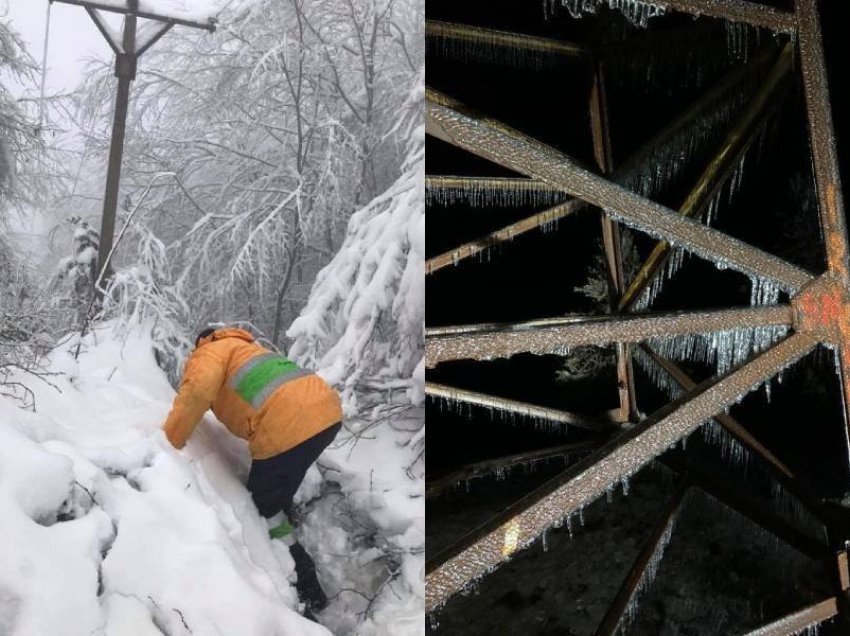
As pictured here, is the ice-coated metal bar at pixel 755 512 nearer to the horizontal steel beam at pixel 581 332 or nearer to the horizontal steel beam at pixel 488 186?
the horizontal steel beam at pixel 581 332

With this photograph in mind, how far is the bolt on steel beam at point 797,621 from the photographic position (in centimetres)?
185

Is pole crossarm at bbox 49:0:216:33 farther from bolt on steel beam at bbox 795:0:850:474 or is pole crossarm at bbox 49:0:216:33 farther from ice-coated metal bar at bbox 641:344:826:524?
ice-coated metal bar at bbox 641:344:826:524

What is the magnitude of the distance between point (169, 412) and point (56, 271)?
13.3 inches

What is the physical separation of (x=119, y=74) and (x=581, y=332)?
1.08 meters

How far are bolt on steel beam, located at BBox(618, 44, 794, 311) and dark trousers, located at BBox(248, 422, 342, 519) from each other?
4.70 ft

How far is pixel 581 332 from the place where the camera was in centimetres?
143

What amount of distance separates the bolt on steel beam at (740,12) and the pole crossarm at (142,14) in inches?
39.7

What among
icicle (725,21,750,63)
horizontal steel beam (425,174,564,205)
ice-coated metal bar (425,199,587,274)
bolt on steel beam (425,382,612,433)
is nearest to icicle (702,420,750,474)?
bolt on steel beam (425,382,612,433)

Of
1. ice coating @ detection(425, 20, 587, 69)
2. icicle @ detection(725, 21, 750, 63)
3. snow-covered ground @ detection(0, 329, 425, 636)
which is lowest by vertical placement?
snow-covered ground @ detection(0, 329, 425, 636)

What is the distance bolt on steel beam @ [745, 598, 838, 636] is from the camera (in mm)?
1854

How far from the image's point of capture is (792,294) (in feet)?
5.37

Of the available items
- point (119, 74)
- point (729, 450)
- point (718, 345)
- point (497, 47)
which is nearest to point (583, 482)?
point (718, 345)

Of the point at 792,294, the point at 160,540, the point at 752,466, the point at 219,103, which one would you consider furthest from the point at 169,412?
the point at 752,466

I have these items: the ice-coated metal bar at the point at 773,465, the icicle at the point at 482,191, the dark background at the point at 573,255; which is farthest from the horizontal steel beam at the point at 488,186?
the ice-coated metal bar at the point at 773,465
